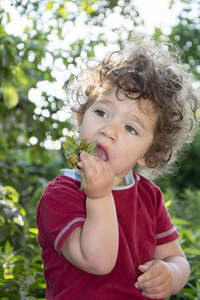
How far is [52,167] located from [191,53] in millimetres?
3387

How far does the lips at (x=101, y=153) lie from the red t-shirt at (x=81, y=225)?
0.17 metres

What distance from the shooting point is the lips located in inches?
64.4

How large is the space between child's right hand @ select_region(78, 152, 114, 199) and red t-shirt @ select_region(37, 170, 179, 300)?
0.46 ft

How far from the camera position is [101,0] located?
3496mm

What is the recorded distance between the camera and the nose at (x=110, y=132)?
1.64 meters

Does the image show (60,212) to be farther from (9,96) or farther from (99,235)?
(9,96)

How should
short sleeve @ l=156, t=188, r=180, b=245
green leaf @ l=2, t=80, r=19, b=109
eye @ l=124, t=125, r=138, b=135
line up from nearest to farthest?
eye @ l=124, t=125, r=138, b=135
short sleeve @ l=156, t=188, r=180, b=245
green leaf @ l=2, t=80, r=19, b=109

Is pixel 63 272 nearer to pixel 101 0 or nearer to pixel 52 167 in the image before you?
pixel 101 0

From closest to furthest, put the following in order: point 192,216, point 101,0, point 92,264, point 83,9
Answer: point 92,264 → point 83,9 → point 101,0 → point 192,216

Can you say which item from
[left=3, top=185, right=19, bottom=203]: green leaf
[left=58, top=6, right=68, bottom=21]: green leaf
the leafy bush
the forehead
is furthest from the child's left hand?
[left=58, top=6, right=68, bottom=21]: green leaf

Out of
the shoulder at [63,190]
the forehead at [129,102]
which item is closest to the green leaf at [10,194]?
the shoulder at [63,190]

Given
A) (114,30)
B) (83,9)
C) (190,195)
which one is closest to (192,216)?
(190,195)

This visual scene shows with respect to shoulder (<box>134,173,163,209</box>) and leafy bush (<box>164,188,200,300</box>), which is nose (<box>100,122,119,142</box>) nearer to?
shoulder (<box>134,173,163,209</box>)

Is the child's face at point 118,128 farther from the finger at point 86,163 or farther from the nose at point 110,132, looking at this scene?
the finger at point 86,163
